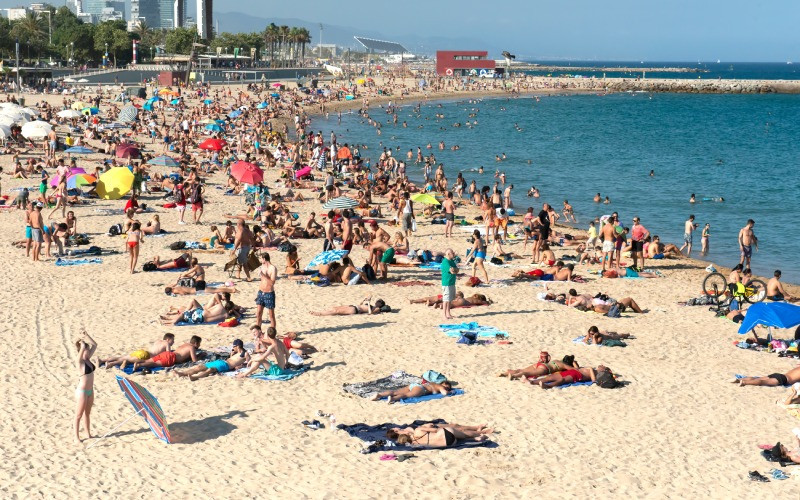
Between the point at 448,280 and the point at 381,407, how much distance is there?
4313mm

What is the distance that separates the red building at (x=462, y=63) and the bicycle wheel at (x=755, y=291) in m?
118

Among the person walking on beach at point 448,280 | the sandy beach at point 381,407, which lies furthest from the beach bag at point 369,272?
the person walking on beach at point 448,280

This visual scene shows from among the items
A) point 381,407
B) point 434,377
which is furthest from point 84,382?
point 434,377

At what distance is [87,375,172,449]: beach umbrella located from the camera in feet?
30.6

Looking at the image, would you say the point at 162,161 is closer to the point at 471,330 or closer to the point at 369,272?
the point at 369,272

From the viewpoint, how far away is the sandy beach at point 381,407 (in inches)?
359

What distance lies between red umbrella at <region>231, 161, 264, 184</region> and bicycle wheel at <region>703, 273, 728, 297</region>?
1261 centimetres

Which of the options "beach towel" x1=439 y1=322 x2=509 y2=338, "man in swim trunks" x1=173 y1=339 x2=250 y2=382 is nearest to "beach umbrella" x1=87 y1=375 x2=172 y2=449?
"man in swim trunks" x1=173 y1=339 x2=250 y2=382

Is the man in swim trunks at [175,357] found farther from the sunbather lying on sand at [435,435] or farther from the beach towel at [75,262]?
the beach towel at [75,262]

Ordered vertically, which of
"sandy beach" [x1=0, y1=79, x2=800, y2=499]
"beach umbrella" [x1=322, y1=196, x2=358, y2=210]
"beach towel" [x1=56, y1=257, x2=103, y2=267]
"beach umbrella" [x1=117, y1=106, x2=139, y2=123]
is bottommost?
"sandy beach" [x1=0, y1=79, x2=800, y2=499]

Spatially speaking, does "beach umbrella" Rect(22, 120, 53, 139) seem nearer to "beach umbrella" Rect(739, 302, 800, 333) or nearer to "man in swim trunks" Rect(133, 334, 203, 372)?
"man in swim trunks" Rect(133, 334, 203, 372)

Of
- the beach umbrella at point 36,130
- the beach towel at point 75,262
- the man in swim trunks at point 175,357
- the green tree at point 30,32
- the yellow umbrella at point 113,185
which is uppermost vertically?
the green tree at point 30,32

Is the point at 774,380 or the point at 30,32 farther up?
the point at 30,32

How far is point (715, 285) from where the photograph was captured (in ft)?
57.5
